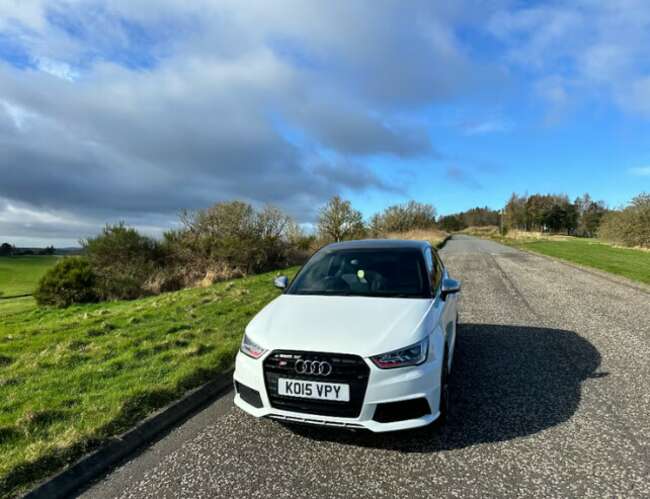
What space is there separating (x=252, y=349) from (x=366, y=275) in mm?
1607

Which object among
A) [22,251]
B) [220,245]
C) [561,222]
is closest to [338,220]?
[220,245]

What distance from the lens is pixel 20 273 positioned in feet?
117

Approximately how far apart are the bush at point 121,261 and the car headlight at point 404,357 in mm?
15035

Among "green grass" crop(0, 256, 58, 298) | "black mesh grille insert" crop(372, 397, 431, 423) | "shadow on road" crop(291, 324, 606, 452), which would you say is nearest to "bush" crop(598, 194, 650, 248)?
"shadow on road" crop(291, 324, 606, 452)

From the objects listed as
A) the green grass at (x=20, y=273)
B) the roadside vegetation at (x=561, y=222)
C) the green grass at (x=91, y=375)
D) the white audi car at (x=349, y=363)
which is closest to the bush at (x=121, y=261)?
the green grass at (x=20, y=273)

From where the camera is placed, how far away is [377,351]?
9.29ft

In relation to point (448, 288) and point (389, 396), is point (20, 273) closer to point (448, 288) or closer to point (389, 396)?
point (448, 288)

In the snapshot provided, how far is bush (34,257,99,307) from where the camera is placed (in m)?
14.7

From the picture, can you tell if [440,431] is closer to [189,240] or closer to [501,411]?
[501,411]

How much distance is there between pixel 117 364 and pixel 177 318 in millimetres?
2840

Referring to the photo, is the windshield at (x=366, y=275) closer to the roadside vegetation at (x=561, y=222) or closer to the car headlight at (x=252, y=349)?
the car headlight at (x=252, y=349)

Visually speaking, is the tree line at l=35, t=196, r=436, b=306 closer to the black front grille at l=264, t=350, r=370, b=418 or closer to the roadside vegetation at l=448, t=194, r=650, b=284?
the black front grille at l=264, t=350, r=370, b=418

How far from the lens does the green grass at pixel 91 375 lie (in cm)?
294

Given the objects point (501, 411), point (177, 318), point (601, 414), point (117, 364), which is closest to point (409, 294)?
point (501, 411)
